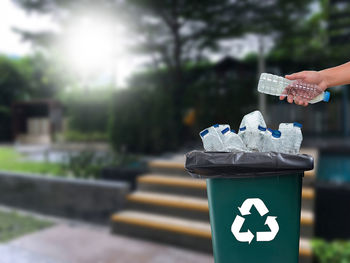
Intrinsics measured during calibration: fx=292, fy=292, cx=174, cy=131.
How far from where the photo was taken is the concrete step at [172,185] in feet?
13.1

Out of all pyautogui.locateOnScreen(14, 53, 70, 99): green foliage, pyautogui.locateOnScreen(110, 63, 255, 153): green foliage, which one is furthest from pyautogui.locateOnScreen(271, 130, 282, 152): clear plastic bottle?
pyautogui.locateOnScreen(14, 53, 70, 99): green foliage

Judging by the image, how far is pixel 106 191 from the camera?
4129mm

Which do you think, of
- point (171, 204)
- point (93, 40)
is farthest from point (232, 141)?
point (93, 40)

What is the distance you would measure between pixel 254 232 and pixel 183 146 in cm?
604

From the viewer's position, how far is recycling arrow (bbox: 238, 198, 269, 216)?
57.1 inches

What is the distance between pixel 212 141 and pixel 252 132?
0.68 ft

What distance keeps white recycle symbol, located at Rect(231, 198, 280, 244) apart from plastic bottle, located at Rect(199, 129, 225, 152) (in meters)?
0.30

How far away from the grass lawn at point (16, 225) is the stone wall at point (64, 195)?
0.31 m

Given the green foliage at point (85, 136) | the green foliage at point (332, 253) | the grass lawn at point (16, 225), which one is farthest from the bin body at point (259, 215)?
the green foliage at point (85, 136)

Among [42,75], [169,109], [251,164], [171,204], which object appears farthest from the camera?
[42,75]

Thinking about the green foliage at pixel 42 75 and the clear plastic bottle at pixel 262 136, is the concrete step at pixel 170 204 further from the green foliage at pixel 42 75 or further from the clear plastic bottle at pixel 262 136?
the green foliage at pixel 42 75

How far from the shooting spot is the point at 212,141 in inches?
60.1

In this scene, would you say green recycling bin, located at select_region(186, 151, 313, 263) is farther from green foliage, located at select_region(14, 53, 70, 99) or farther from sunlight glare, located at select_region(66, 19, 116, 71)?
green foliage, located at select_region(14, 53, 70, 99)

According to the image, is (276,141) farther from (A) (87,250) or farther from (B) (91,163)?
(B) (91,163)
